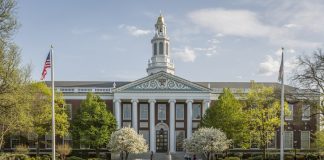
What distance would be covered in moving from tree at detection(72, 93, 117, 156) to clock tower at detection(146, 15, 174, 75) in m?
17.1

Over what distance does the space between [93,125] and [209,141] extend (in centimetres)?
1546

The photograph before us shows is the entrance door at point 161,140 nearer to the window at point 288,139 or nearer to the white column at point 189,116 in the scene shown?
the white column at point 189,116

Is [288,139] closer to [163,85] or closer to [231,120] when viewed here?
[231,120]

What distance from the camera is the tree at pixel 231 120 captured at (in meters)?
52.2

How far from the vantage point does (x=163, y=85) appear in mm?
60656

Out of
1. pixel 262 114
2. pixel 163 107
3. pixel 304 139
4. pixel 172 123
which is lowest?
pixel 304 139

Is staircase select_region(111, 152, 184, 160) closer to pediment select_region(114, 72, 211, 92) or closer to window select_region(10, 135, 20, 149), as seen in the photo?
pediment select_region(114, 72, 211, 92)

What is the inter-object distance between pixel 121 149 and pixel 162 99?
1302 cm

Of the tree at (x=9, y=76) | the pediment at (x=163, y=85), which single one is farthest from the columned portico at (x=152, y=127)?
the tree at (x=9, y=76)

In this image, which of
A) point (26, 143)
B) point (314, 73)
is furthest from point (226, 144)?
point (26, 143)

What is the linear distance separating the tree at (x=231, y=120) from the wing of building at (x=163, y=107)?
7.08 m

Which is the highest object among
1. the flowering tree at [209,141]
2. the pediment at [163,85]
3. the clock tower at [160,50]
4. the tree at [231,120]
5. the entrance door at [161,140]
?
the clock tower at [160,50]

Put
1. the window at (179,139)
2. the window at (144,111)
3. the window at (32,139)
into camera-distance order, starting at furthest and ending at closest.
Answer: the window at (144,111)
the window at (179,139)
the window at (32,139)

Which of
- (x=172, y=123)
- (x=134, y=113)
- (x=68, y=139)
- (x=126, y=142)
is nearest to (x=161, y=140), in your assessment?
(x=172, y=123)
